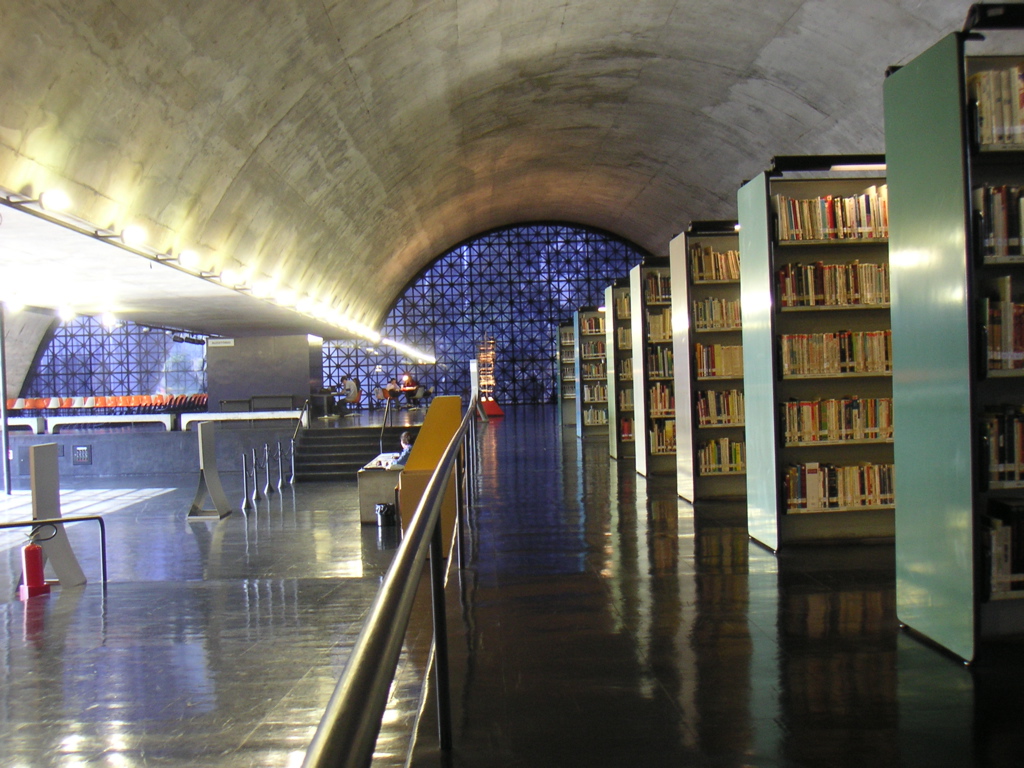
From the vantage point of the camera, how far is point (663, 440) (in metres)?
10.1

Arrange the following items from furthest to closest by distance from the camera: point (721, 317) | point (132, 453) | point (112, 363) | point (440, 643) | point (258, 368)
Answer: point (112, 363) → point (258, 368) → point (132, 453) → point (721, 317) → point (440, 643)

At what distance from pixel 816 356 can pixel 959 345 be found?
8.18 feet

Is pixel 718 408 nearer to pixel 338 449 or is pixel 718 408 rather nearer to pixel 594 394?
pixel 594 394

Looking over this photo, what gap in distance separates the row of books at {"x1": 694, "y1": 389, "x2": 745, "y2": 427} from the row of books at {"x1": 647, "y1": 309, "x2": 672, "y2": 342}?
2074 mm

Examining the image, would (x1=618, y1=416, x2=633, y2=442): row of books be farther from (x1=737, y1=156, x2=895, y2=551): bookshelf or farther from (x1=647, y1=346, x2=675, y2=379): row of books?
(x1=737, y1=156, x2=895, y2=551): bookshelf

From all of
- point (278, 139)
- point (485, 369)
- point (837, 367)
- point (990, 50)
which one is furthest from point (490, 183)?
point (837, 367)

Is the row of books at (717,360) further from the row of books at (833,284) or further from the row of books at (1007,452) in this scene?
the row of books at (1007,452)

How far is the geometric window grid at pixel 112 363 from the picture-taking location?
103ft

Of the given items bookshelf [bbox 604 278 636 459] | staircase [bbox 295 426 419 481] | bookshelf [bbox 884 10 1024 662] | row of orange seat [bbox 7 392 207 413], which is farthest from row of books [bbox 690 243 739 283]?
row of orange seat [bbox 7 392 207 413]

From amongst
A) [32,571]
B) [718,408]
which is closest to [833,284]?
[718,408]

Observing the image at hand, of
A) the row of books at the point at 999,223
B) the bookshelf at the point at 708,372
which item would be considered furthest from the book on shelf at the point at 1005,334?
the bookshelf at the point at 708,372

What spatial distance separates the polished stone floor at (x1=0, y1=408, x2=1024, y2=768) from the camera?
115 inches

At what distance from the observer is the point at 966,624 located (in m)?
3.53

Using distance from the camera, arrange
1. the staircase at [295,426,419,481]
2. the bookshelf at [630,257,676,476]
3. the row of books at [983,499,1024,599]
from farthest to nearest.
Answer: the staircase at [295,426,419,481], the bookshelf at [630,257,676,476], the row of books at [983,499,1024,599]
